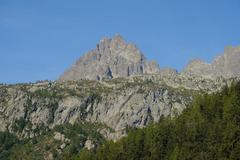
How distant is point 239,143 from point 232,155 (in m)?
6.44

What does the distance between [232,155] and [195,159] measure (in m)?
14.3

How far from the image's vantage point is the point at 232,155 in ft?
632

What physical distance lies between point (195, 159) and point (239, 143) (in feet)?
55.7

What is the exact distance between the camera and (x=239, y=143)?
196500 mm

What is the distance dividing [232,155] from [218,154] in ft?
19.6

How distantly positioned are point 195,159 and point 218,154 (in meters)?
8.74

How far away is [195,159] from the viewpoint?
199750mm

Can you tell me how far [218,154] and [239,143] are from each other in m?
8.54

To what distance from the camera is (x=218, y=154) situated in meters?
197
